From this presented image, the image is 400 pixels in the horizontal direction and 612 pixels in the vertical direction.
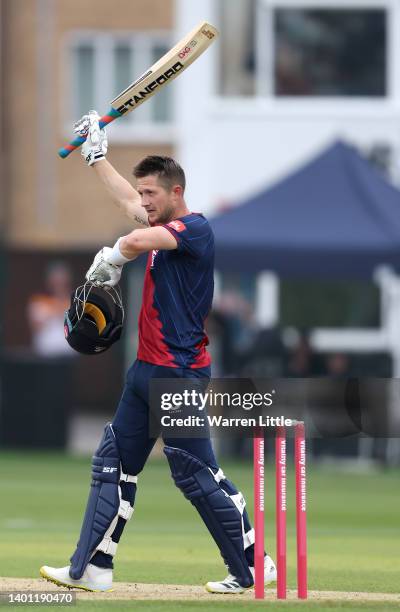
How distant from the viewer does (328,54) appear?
78.0ft

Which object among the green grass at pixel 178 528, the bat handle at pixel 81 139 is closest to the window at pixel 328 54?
the green grass at pixel 178 528

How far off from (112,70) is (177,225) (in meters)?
24.1

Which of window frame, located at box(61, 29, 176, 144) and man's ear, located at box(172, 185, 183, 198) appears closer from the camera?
man's ear, located at box(172, 185, 183, 198)

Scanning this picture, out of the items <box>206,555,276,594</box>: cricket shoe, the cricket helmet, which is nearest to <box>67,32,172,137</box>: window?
the cricket helmet

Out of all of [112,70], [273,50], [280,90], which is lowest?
[280,90]

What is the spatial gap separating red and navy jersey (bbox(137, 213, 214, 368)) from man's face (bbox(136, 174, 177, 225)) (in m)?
0.11

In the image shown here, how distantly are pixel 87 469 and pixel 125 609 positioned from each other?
35.3ft

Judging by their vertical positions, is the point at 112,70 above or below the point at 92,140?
above

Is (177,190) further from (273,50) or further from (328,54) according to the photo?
(328,54)

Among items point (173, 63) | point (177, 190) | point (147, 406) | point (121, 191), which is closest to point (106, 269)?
point (177, 190)

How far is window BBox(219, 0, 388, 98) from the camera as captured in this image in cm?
2280

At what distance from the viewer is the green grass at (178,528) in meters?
9.88

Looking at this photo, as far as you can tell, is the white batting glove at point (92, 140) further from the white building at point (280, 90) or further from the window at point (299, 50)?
the window at point (299, 50)

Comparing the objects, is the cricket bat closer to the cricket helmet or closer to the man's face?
the man's face
